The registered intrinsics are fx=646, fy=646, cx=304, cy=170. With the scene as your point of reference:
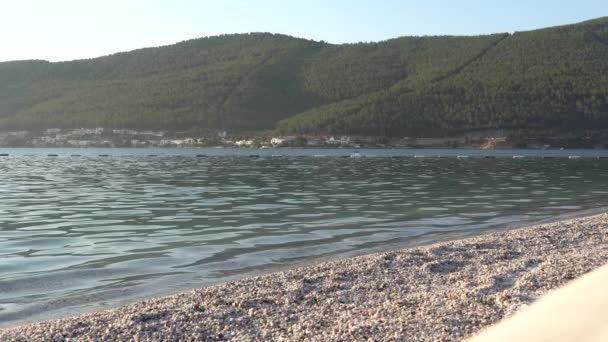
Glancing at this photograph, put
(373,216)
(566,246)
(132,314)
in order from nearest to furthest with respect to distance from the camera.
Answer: (132,314) < (566,246) < (373,216)

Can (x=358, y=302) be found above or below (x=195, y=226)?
above

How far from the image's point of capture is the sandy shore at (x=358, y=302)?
32.4 ft

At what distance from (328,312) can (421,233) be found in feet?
39.2

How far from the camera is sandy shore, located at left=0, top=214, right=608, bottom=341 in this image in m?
9.88

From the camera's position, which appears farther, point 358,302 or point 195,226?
point 195,226

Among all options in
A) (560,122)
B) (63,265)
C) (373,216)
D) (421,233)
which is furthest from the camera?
(560,122)

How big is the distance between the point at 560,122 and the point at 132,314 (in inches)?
7280

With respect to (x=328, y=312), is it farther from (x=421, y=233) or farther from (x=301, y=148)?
(x=301, y=148)

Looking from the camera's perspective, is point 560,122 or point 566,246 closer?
point 566,246

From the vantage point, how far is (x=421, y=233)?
22.4 m

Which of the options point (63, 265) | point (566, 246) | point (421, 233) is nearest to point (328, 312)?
point (63, 265)

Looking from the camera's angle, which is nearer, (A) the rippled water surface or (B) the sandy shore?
(B) the sandy shore

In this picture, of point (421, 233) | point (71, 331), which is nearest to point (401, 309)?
point (71, 331)

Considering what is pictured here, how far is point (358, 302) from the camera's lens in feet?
39.0
